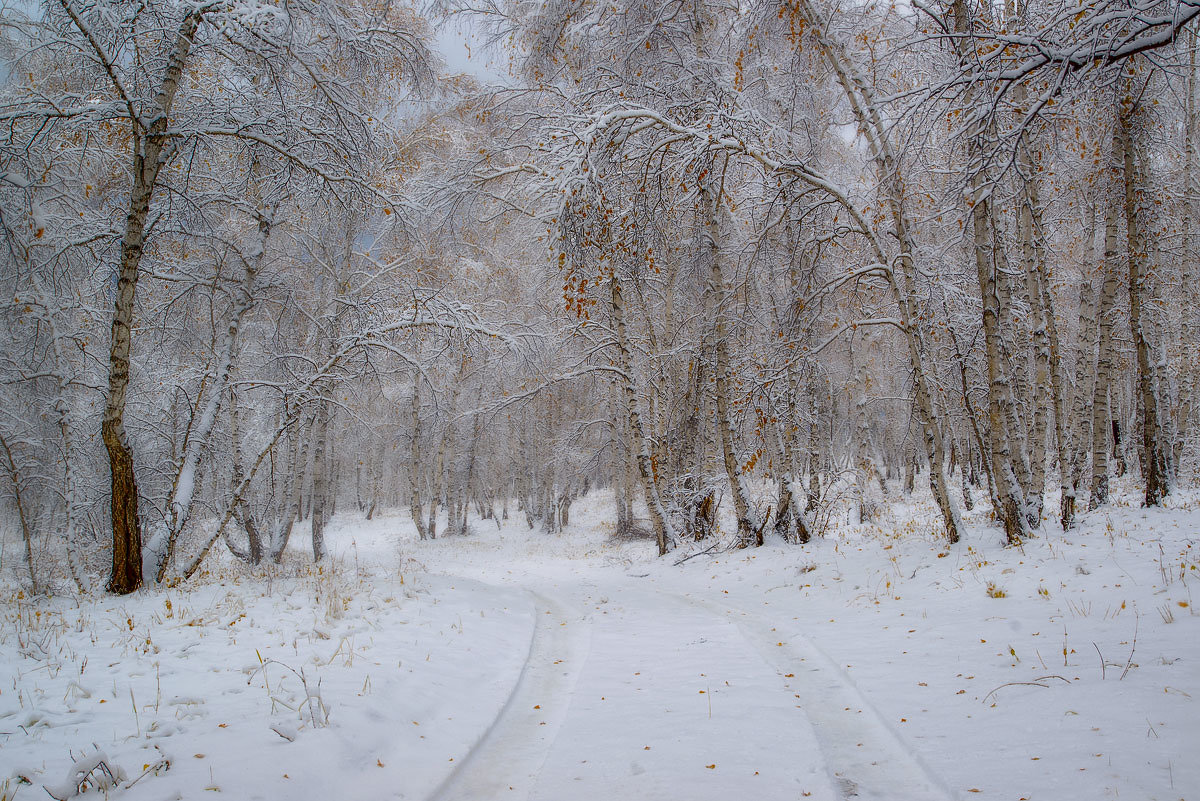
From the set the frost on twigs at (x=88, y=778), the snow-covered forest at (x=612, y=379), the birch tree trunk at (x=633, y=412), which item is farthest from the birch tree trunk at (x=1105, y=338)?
the frost on twigs at (x=88, y=778)

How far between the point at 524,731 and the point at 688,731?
1110 millimetres

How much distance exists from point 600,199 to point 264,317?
1076 cm

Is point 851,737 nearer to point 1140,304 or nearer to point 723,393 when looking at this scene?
point 723,393

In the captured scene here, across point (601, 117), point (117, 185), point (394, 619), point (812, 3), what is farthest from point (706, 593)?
point (117, 185)

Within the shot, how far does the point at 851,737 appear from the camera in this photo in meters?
3.74

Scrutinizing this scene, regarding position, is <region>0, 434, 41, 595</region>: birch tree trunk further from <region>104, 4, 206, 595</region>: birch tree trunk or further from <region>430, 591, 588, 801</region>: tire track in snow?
<region>430, 591, 588, 801</region>: tire track in snow

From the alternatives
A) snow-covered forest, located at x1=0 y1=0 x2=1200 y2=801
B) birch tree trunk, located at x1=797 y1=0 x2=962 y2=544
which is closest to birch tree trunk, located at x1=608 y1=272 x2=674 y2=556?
snow-covered forest, located at x1=0 y1=0 x2=1200 y2=801

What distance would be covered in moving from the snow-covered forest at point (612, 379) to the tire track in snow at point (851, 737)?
38 mm

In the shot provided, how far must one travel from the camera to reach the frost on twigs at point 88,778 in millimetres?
2729

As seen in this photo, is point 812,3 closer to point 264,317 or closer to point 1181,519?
point 1181,519

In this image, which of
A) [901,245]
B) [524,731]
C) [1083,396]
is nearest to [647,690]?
[524,731]

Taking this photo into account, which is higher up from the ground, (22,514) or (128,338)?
(128,338)

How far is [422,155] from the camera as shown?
1570 centimetres

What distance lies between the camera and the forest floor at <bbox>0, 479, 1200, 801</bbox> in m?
3.11
